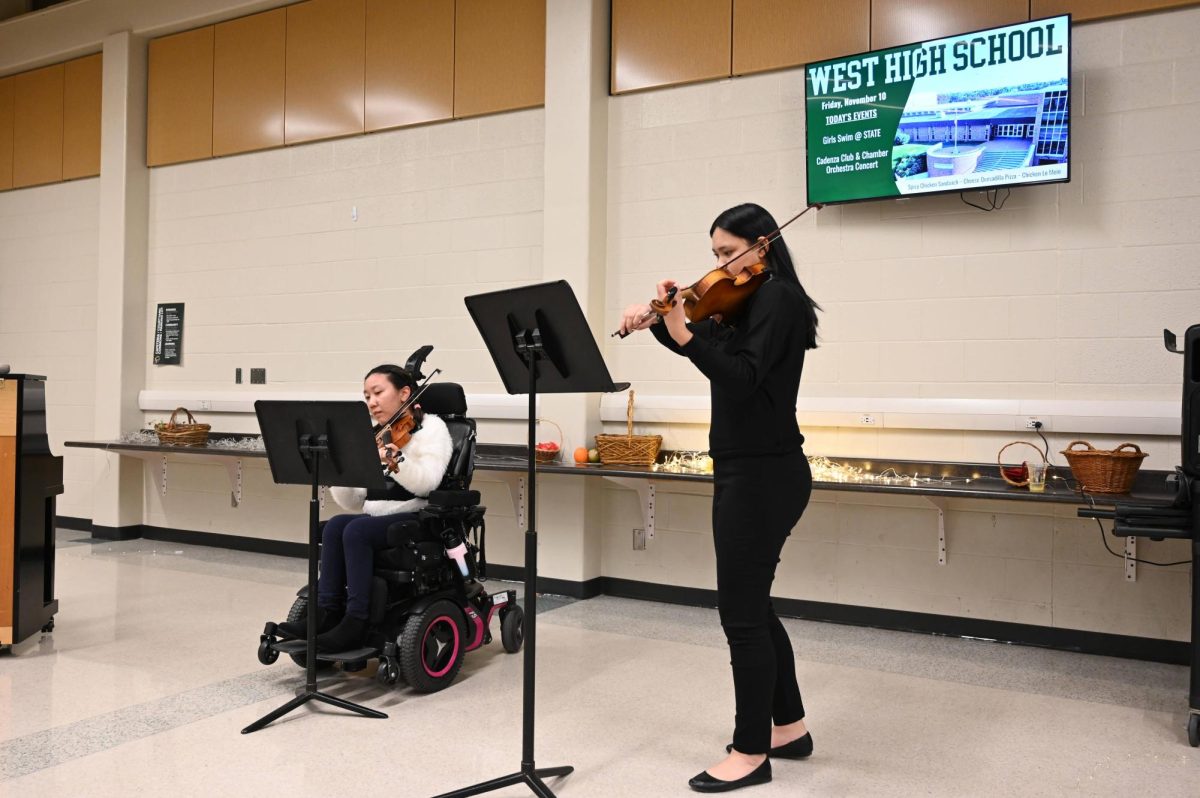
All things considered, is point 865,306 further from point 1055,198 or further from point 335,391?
point 335,391

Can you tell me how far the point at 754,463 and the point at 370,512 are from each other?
5.81ft

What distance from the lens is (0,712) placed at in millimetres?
3205

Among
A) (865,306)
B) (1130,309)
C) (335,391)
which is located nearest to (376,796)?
(865,306)

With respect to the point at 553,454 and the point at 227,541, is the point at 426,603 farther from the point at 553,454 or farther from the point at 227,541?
the point at 227,541

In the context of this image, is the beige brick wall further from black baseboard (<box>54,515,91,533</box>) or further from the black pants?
black baseboard (<box>54,515,91,533</box>)

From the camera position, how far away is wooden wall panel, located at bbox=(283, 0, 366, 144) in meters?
6.16

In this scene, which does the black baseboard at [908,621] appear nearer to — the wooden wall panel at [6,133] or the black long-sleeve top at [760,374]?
the black long-sleeve top at [760,374]

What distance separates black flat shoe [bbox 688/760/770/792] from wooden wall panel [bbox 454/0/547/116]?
3883 millimetres

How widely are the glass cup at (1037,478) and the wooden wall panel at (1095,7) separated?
6.23ft

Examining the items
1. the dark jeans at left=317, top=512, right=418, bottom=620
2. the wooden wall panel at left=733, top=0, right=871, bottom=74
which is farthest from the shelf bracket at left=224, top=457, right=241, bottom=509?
the wooden wall panel at left=733, top=0, right=871, bottom=74

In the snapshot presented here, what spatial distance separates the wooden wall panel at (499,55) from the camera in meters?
5.47

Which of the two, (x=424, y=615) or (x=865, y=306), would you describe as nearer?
(x=424, y=615)

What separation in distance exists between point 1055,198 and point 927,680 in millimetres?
2103

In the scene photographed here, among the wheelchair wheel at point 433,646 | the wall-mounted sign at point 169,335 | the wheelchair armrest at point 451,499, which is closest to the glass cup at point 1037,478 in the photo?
the wheelchair armrest at point 451,499
